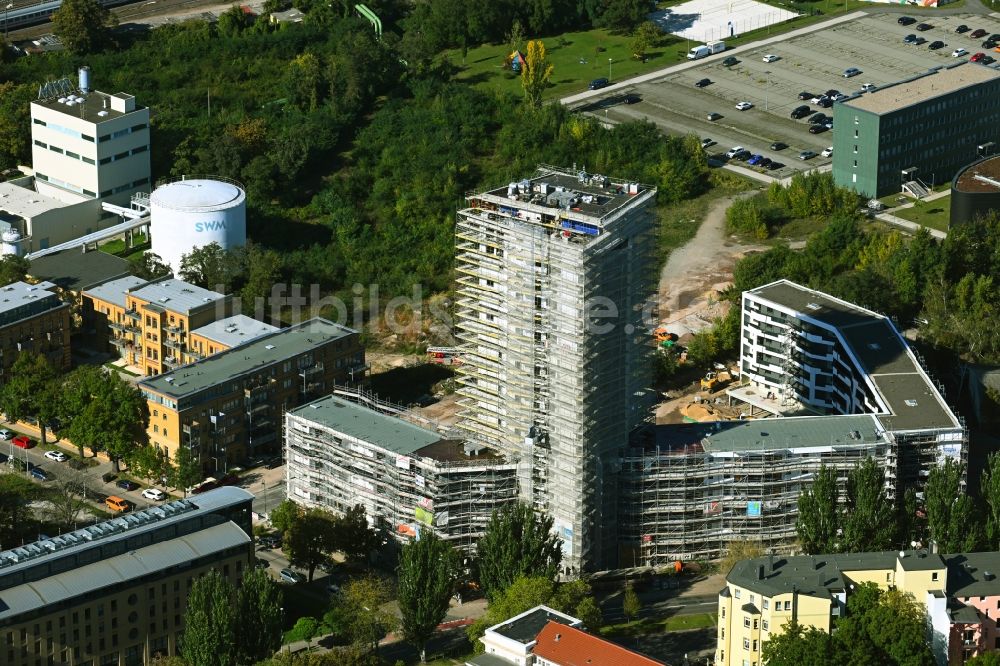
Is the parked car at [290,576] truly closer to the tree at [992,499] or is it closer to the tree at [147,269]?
the tree at [147,269]

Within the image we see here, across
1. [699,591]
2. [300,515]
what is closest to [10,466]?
[300,515]

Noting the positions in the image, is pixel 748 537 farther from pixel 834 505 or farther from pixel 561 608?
pixel 561 608

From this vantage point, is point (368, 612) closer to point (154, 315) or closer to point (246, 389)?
point (246, 389)

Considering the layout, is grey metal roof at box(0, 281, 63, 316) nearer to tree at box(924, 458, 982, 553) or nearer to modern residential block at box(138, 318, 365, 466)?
modern residential block at box(138, 318, 365, 466)

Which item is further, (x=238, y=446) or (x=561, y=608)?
A: (x=238, y=446)

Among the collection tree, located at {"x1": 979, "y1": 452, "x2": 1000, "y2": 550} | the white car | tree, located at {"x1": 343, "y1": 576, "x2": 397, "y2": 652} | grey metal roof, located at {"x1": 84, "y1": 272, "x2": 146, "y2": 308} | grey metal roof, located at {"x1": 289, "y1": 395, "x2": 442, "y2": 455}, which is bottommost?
the white car

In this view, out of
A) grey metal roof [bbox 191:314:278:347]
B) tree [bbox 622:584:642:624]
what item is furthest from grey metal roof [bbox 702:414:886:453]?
grey metal roof [bbox 191:314:278:347]

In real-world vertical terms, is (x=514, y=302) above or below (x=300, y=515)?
above
